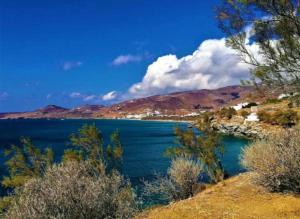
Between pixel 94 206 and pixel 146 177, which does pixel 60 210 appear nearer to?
pixel 94 206

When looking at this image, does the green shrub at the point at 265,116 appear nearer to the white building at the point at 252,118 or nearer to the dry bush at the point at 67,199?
the white building at the point at 252,118

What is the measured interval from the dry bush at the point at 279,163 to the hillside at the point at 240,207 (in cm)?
89

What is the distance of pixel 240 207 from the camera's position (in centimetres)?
2381

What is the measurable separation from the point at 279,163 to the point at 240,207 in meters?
4.32

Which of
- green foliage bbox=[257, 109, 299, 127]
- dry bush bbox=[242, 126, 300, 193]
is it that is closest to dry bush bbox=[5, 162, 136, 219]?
dry bush bbox=[242, 126, 300, 193]

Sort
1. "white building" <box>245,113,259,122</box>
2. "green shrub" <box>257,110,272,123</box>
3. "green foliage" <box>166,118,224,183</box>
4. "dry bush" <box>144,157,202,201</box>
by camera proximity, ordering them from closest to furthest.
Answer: "dry bush" <box>144,157,202,201</box> → "green foliage" <box>166,118,224,183</box> → "green shrub" <box>257,110,272,123</box> → "white building" <box>245,113,259,122</box>

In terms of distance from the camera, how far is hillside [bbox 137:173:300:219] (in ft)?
71.1

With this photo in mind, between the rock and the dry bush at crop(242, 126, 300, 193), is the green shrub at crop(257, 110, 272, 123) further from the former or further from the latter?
the dry bush at crop(242, 126, 300, 193)

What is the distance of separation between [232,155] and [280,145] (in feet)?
173

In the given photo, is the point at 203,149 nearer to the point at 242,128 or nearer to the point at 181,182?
the point at 181,182

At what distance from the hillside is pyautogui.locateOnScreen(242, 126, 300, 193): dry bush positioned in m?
0.89

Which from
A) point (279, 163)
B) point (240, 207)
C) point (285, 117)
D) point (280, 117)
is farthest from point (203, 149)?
point (280, 117)

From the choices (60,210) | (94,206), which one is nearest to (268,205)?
(94,206)

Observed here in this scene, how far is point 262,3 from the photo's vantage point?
725 inches
